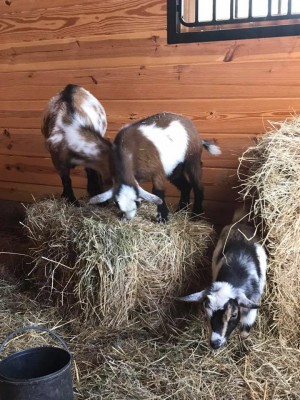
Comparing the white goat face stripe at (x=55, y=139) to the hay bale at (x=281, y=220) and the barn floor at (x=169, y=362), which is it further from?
the hay bale at (x=281, y=220)

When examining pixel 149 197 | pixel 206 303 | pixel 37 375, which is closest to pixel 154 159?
pixel 149 197

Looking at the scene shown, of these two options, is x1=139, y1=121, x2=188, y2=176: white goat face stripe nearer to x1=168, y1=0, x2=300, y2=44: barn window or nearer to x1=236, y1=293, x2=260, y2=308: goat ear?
x1=168, y1=0, x2=300, y2=44: barn window

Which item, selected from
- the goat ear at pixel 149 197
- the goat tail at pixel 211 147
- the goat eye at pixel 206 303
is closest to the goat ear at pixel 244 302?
the goat eye at pixel 206 303

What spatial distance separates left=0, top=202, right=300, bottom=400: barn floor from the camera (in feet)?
8.84

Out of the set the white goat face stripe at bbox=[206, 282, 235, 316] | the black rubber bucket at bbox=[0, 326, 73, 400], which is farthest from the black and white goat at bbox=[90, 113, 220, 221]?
the black rubber bucket at bbox=[0, 326, 73, 400]

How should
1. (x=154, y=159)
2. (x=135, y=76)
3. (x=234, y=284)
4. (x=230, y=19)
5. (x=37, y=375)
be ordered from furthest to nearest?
(x=135, y=76)
(x=230, y=19)
(x=154, y=159)
(x=234, y=284)
(x=37, y=375)

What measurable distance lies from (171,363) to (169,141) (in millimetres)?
1433

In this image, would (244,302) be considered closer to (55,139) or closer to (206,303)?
(206,303)

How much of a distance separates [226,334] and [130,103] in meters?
2.30

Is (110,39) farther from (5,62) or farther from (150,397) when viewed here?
(150,397)

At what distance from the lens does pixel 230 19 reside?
3.73 m

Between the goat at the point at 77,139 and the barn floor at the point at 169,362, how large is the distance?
985 millimetres

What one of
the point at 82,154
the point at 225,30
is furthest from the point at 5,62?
the point at 225,30

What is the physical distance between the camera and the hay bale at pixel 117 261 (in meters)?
3.12
